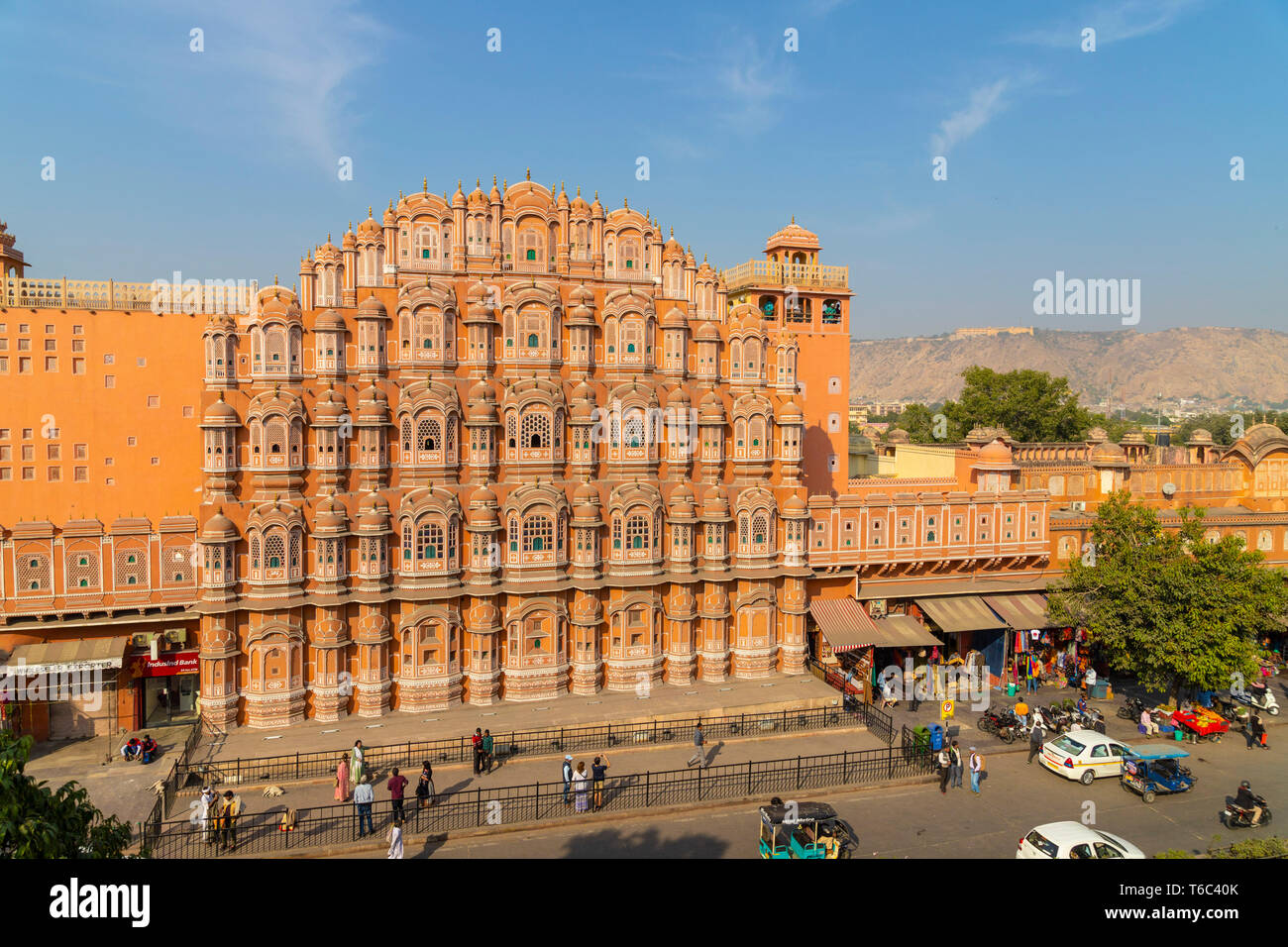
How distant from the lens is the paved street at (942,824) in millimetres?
23672

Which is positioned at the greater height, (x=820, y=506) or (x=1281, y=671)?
(x=820, y=506)

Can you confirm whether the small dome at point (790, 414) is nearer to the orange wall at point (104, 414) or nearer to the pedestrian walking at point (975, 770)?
the pedestrian walking at point (975, 770)

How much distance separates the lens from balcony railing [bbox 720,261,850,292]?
1868 inches

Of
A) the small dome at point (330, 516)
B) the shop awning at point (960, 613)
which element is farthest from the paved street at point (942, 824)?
the small dome at point (330, 516)

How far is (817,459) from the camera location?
46375 mm

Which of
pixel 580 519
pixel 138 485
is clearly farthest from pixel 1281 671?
pixel 138 485

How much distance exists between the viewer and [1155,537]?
116ft

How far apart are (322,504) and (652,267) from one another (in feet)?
58.5

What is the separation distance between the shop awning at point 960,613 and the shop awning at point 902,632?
85 cm

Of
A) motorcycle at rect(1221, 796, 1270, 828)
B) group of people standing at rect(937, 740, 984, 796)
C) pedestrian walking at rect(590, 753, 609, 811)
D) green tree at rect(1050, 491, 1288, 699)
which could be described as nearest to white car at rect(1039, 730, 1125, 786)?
group of people standing at rect(937, 740, 984, 796)

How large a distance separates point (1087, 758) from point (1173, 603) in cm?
914

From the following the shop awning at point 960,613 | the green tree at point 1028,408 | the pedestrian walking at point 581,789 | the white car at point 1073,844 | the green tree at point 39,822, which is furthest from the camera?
the green tree at point 1028,408

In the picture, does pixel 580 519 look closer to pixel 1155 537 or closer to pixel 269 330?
pixel 269 330

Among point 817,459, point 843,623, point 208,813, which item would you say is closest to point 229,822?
point 208,813
